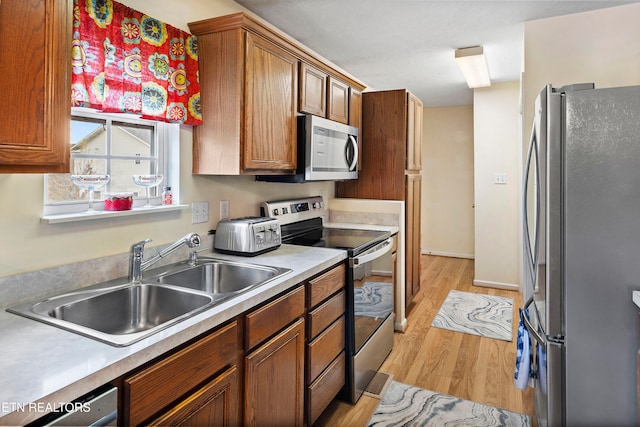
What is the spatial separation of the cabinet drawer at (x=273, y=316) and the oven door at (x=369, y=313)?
1.84ft

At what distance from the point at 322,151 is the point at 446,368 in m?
1.66

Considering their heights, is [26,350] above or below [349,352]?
above

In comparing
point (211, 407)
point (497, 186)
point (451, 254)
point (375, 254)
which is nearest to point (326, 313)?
point (375, 254)

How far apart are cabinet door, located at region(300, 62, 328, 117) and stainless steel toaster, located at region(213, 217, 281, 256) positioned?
0.79 metres

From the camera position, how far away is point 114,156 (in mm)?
1724

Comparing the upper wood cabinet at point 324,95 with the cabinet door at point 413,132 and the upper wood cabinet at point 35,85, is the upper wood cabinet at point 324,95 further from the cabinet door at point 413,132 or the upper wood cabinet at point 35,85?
the upper wood cabinet at point 35,85

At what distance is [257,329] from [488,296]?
11.2ft

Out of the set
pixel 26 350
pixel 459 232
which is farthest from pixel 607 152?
pixel 459 232

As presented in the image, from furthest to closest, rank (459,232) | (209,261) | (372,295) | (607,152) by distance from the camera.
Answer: (459,232) < (372,295) < (209,261) < (607,152)

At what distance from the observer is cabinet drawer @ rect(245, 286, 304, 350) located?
1383 mm

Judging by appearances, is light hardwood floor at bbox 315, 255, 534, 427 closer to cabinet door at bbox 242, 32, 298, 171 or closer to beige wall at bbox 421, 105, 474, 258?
cabinet door at bbox 242, 32, 298, 171

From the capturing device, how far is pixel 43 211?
54.4 inches

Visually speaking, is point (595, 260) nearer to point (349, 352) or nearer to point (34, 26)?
point (349, 352)

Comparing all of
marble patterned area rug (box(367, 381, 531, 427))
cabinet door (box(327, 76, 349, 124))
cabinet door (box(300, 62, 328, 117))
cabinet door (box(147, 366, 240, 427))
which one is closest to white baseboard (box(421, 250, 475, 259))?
cabinet door (box(327, 76, 349, 124))
